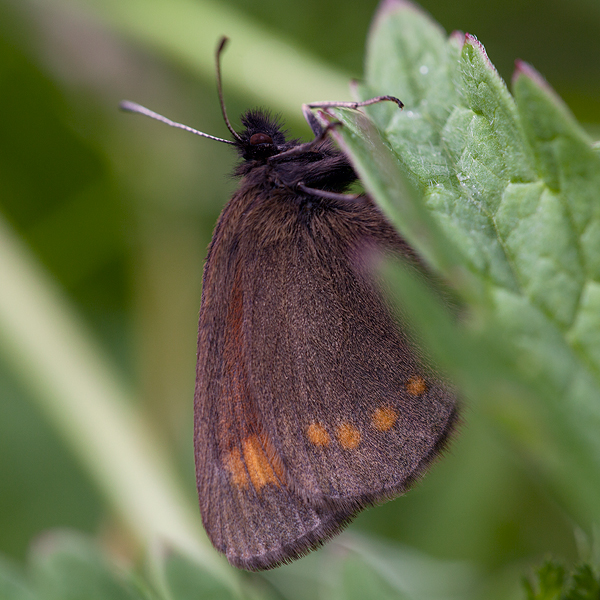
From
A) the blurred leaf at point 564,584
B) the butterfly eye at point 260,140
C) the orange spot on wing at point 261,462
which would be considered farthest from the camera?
the butterfly eye at point 260,140

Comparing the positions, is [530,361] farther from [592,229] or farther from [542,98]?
[542,98]

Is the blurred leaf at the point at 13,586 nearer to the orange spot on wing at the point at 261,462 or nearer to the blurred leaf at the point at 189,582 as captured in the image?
the blurred leaf at the point at 189,582

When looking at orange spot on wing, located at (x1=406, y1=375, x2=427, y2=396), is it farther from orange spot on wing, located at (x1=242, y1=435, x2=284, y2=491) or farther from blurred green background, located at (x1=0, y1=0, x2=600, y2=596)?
blurred green background, located at (x1=0, y1=0, x2=600, y2=596)

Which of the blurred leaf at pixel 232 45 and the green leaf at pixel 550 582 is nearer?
the green leaf at pixel 550 582

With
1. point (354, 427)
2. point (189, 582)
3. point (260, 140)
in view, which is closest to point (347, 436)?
point (354, 427)

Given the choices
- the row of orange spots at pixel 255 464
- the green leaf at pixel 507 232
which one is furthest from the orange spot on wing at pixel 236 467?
the green leaf at pixel 507 232

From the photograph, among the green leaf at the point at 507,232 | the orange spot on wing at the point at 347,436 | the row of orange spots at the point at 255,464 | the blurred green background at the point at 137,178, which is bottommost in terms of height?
the blurred green background at the point at 137,178

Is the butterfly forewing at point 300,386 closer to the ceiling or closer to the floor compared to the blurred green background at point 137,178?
closer to the ceiling
